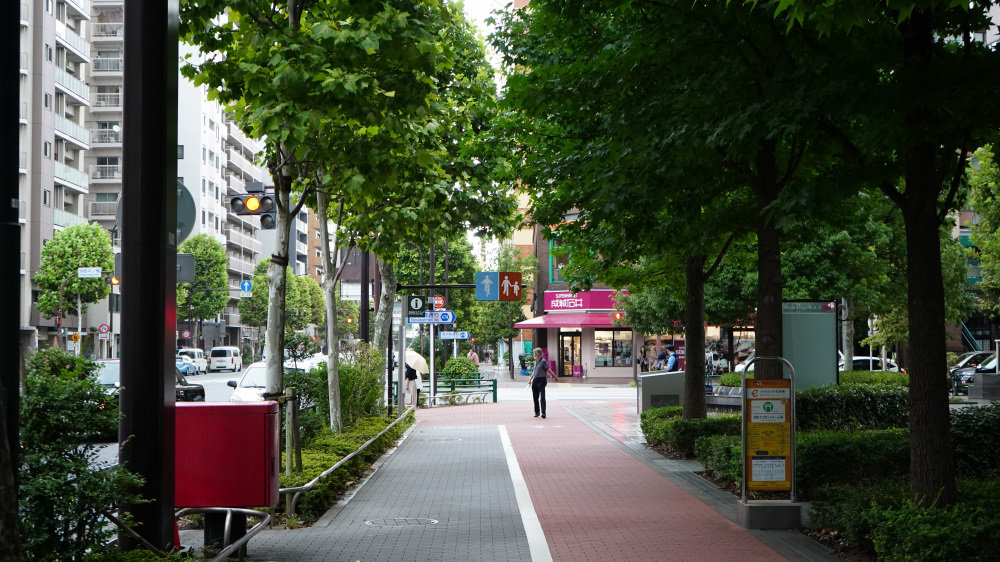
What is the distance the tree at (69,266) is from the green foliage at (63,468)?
56196mm

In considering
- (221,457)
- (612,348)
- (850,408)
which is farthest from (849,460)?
(612,348)

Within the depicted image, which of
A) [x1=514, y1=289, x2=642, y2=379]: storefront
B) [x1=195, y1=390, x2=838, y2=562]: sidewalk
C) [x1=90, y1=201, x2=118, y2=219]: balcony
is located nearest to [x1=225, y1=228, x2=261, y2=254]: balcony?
[x1=90, y1=201, x2=118, y2=219]: balcony

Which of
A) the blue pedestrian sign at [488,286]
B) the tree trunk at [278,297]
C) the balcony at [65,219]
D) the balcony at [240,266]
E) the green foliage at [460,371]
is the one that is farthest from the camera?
the balcony at [240,266]

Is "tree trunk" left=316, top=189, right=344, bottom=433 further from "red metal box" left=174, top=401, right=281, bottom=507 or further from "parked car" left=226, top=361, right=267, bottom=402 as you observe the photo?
"red metal box" left=174, top=401, right=281, bottom=507

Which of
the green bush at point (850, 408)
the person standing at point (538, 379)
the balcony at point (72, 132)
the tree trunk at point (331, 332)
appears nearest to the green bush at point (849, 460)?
the green bush at point (850, 408)

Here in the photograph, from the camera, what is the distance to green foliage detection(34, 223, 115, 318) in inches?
Result: 2322

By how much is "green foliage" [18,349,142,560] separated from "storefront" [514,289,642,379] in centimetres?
5340

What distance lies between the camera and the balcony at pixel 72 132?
61781 millimetres

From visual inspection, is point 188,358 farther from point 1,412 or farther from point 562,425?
point 1,412

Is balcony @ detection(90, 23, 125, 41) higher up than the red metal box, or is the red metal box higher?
balcony @ detection(90, 23, 125, 41)

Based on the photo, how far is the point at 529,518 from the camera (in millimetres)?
11070

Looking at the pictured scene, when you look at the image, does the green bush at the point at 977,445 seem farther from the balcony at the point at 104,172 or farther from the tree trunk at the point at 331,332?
the balcony at the point at 104,172

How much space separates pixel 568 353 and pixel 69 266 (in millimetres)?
30302

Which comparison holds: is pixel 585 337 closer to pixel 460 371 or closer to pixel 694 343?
pixel 460 371
